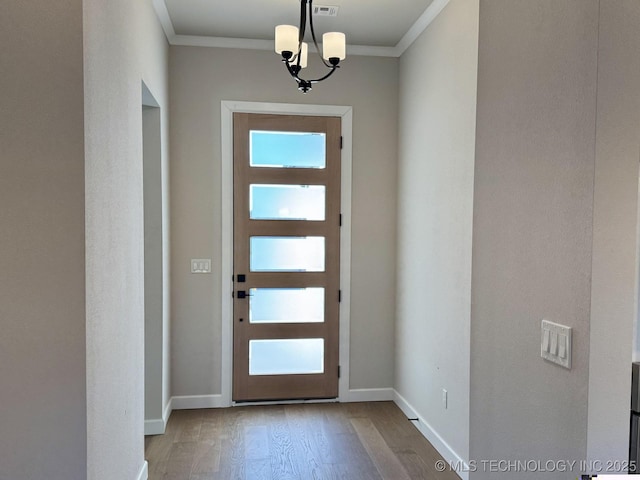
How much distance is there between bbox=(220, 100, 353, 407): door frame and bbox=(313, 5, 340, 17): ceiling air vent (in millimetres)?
753

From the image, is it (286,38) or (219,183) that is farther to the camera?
(219,183)

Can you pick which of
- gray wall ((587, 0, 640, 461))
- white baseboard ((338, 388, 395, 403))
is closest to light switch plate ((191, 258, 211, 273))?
white baseboard ((338, 388, 395, 403))

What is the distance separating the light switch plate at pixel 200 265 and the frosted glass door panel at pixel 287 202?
1.69 ft

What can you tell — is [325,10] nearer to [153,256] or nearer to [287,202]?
[287,202]

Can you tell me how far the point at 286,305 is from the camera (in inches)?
150

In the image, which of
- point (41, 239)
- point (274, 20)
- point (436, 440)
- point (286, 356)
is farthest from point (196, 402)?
point (274, 20)

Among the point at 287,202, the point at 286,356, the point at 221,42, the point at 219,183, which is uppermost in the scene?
the point at 221,42

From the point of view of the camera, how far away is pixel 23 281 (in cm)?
141

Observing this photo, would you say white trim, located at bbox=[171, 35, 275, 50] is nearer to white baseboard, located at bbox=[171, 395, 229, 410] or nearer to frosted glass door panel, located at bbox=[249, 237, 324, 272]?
frosted glass door panel, located at bbox=[249, 237, 324, 272]

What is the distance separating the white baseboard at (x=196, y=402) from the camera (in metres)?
3.65

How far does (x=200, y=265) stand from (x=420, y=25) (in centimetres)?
248

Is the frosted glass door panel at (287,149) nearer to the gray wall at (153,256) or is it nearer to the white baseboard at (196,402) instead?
the gray wall at (153,256)

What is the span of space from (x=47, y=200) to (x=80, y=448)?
812 mm

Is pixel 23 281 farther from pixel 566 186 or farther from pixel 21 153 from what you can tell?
pixel 566 186
